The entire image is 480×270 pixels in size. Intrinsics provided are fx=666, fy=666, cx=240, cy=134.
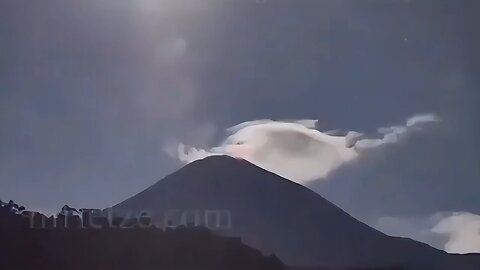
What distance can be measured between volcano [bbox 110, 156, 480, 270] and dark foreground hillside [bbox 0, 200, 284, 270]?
0.12 feet

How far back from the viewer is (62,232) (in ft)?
6.47

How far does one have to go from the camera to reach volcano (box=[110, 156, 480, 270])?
1958 mm

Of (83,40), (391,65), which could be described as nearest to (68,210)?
(83,40)

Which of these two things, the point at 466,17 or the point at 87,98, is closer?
the point at 87,98

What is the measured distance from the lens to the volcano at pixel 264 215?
1.96 meters

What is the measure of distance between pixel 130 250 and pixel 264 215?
1.34ft

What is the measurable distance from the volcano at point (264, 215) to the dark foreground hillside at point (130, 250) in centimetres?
4

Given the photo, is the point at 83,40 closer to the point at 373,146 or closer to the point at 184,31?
the point at 184,31

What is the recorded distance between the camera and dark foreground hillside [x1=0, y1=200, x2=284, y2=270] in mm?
1955

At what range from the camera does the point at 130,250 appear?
1.97m

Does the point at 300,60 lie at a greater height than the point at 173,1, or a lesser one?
lesser

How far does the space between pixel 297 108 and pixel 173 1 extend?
0.51m

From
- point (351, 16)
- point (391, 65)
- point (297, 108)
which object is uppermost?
point (351, 16)

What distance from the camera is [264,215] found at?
1.96 metres
